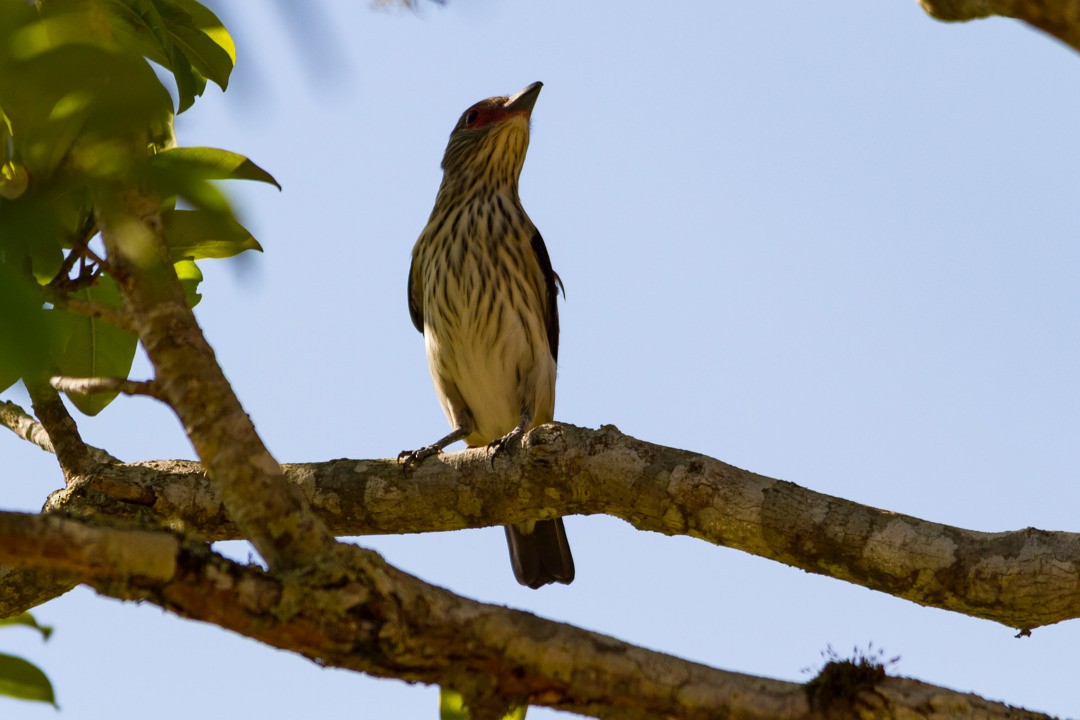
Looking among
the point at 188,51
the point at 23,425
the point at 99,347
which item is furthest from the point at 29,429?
the point at 188,51

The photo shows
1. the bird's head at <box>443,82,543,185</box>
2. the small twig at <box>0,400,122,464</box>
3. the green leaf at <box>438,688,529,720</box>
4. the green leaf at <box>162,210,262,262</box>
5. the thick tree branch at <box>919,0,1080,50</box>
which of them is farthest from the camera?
the bird's head at <box>443,82,543,185</box>

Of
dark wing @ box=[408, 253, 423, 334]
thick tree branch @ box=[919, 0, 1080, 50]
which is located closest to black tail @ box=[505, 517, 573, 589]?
dark wing @ box=[408, 253, 423, 334]

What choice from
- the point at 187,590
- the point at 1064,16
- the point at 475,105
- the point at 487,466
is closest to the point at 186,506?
the point at 487,466

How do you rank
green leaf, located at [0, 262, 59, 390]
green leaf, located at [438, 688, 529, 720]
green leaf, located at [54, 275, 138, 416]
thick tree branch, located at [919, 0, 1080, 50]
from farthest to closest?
green leaf, located at [54, 275, 138, 416]
green leaf, located at [438, 688, 529, 720]
thick tree branch, located at [919, 0, 1080, 50]
green leaf, located at [0, 262, 59, 390]

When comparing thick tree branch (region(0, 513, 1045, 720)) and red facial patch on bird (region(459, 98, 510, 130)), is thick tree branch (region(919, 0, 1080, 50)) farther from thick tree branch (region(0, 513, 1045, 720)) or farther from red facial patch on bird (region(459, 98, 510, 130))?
red facial patch on bird (region(459, 98, 510, 130))

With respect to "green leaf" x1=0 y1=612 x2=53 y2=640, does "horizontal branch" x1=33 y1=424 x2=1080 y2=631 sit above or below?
above

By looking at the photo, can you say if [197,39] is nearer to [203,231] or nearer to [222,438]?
[222,438]

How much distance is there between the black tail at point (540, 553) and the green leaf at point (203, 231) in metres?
3.42

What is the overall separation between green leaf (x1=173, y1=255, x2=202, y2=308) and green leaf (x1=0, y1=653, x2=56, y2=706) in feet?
5.18

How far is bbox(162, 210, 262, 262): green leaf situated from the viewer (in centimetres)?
101

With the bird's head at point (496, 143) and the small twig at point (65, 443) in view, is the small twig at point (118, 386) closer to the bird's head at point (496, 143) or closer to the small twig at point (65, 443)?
the small twig at point (65, 443)

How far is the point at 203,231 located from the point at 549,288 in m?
5.24

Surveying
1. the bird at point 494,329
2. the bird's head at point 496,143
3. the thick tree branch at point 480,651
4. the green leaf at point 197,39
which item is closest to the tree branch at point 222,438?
the thick tree branch at point 480,651

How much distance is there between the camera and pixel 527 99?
7.20 metres
